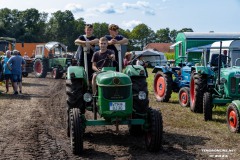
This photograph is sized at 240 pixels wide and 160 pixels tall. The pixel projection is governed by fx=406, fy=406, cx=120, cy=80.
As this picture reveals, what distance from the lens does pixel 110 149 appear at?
6402 mm

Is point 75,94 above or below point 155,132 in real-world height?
above

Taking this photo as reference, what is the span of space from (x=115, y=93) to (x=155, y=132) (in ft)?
2.74

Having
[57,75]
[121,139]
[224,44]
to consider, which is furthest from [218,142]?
[57,75]

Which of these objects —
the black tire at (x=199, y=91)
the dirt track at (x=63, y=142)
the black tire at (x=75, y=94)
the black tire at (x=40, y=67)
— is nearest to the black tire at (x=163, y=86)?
the black tire at (x=199, y=91)

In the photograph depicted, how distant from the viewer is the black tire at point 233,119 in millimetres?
7641

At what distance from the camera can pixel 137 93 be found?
675 cm

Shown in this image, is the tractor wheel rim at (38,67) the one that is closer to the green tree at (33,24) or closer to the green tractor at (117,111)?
the green tractor at (117,111)

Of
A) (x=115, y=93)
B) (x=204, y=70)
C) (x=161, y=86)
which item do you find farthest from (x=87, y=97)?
(x=161, y=86)

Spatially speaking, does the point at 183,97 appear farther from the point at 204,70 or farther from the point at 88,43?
the point at 88,43

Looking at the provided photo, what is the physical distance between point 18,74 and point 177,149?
9.26 meters

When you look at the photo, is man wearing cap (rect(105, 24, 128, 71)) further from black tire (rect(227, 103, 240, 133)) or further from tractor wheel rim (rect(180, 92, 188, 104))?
tractor wheel rim (rect(180, 92, 188, 104))

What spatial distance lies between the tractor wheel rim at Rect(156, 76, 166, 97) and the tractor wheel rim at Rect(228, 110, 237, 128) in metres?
4.84

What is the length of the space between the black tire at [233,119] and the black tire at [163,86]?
4442mm

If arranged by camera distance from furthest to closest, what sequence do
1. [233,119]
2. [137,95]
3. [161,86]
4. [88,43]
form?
[161,86] < [233,119] < [88,43] < [137,95]
